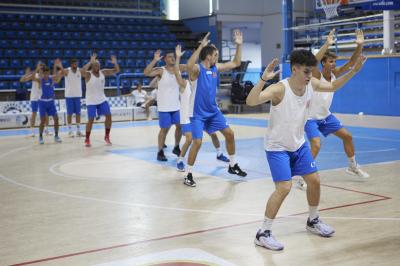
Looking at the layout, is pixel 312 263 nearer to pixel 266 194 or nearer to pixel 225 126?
pixel 266 194

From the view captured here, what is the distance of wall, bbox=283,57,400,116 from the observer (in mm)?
17453

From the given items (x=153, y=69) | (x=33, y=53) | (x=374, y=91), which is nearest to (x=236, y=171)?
(x=153, y=69)

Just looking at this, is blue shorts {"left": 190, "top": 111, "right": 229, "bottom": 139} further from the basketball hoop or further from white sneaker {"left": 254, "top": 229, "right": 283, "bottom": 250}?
the basketball hoop

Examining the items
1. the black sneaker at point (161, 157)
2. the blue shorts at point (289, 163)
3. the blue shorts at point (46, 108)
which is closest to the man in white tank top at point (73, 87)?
the blue shorts at point (46, 108)

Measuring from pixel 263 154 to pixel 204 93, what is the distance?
3.20 meters

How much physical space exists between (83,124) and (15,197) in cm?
1231

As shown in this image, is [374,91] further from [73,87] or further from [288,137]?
[288,137]

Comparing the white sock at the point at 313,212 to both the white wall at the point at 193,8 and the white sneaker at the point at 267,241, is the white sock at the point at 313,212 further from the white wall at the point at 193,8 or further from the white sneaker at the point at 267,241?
the white wall at the point at 193,8

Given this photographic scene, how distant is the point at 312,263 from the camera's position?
15.0 feet

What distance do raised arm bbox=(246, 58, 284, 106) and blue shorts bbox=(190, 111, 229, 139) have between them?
3.28 meters

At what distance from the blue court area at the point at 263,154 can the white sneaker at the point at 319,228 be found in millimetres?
3070

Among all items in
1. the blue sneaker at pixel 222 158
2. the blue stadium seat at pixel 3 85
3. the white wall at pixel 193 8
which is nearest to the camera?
the blue sneaker at pixel 222 158

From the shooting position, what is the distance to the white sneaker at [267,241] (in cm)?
496

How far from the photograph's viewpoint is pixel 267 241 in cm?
502
